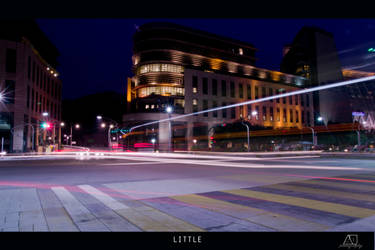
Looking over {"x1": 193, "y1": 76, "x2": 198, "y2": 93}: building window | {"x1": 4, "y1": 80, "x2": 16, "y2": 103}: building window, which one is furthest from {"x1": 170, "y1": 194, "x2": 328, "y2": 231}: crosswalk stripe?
{"x1": 193, "y1": 76, "x2": 198, "y2": 93}: building window

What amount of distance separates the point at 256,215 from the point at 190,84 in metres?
70.2

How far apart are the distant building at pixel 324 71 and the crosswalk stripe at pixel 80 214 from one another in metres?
110

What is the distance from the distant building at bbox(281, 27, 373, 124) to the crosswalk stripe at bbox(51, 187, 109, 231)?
361 ft

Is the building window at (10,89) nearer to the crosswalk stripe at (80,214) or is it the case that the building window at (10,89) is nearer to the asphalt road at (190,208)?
the asphalt road at (190,208)

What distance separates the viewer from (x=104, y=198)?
7164 mm

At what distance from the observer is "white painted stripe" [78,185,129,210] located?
6.20 metres

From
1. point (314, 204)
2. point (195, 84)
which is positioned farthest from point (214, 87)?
point (314, 204)

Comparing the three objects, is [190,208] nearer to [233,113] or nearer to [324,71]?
[233,113]

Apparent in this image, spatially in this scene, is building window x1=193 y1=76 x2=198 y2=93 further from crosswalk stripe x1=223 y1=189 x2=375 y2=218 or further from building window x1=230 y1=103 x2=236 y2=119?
crosswalk stripe x1=223 y1=189 x2=375 y2=218

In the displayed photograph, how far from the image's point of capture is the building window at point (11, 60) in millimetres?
49469

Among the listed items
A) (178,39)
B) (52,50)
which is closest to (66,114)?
(52,50)

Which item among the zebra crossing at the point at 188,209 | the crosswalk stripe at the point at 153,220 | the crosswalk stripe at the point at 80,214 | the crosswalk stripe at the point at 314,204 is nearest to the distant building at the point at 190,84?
the zebra crossing at the point at 188,209
